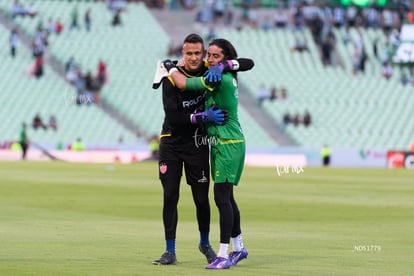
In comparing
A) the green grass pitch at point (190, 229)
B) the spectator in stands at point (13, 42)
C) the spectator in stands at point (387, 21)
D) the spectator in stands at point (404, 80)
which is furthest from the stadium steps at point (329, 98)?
the green grass pitch at point (190, 229)

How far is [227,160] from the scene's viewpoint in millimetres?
12531

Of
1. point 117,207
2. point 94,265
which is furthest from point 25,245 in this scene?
point 117,207

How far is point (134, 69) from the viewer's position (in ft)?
201

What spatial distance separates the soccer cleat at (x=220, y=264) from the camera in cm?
1215

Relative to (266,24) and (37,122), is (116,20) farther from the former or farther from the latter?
(37,122)

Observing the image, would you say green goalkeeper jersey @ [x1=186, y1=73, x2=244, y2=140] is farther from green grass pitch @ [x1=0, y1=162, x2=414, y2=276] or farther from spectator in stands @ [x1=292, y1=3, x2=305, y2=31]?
spectator in stands @ [x1=292, y1=3, x2=305, y2=31]

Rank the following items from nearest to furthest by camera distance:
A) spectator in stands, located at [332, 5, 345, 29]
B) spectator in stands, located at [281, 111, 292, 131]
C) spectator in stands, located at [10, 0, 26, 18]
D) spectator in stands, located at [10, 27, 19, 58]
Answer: spectator in stands, located at [10, 27, 19, 58]
spectator in stands, located at [10, 0, 26, 18]
spectator in stands, located at [281, 111, 292, 131]
spectator in stands, located at [332, 5, 345, 29]

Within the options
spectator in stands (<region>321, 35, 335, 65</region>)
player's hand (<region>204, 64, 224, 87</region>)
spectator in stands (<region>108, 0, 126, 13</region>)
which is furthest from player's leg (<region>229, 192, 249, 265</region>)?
spectator in stands (<region>321, 35, 335, 65</region>)

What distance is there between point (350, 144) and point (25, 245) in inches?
1901

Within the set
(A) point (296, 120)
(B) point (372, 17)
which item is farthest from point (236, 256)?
(B) point (372, 17)

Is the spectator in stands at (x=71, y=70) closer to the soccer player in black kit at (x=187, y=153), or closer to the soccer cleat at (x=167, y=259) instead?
the soccer player in black kit at (x=187, y=153)

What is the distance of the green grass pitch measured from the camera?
12.3 m

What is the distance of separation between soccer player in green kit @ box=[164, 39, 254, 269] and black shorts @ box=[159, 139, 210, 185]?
172 mm

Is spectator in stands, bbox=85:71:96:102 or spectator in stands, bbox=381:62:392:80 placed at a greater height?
spectator in stands, bbox=381:62:392:80
